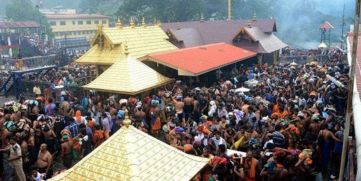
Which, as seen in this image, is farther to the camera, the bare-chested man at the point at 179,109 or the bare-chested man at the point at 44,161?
the bare-chested man at the point at 179,109

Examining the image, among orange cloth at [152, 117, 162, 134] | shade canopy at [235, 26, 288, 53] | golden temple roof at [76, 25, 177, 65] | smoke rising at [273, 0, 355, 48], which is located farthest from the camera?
smoke rising at [273, 0, 355, 48]

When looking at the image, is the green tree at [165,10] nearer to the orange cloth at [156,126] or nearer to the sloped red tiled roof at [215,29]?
the sloped red tiled roof at [215,29]

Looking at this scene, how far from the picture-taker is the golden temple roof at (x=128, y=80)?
16391 mm

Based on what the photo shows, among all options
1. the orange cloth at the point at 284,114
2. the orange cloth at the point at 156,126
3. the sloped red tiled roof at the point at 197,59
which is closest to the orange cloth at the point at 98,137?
the orange cloth at the point at 156,126

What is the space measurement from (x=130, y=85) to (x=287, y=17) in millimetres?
62921

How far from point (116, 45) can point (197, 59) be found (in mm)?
4807

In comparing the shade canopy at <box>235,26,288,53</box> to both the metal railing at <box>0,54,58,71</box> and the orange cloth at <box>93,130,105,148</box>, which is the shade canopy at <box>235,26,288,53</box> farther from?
the orange cloth at <box>93,130,105,148</box>

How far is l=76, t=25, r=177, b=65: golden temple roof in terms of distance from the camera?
2134 cm

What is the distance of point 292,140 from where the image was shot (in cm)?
959

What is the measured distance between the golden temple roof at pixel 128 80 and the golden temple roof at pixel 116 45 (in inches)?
123

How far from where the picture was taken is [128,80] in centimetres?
1667

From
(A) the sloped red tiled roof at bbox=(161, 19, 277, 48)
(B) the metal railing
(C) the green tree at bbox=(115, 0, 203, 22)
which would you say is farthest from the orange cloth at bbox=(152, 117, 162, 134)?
(C) the green tree at bbox=(115, 0, 203, 22)

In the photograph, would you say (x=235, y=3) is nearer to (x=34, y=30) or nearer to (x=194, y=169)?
(x=34, y=30)

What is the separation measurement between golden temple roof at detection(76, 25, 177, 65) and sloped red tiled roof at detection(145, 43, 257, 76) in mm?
1934
